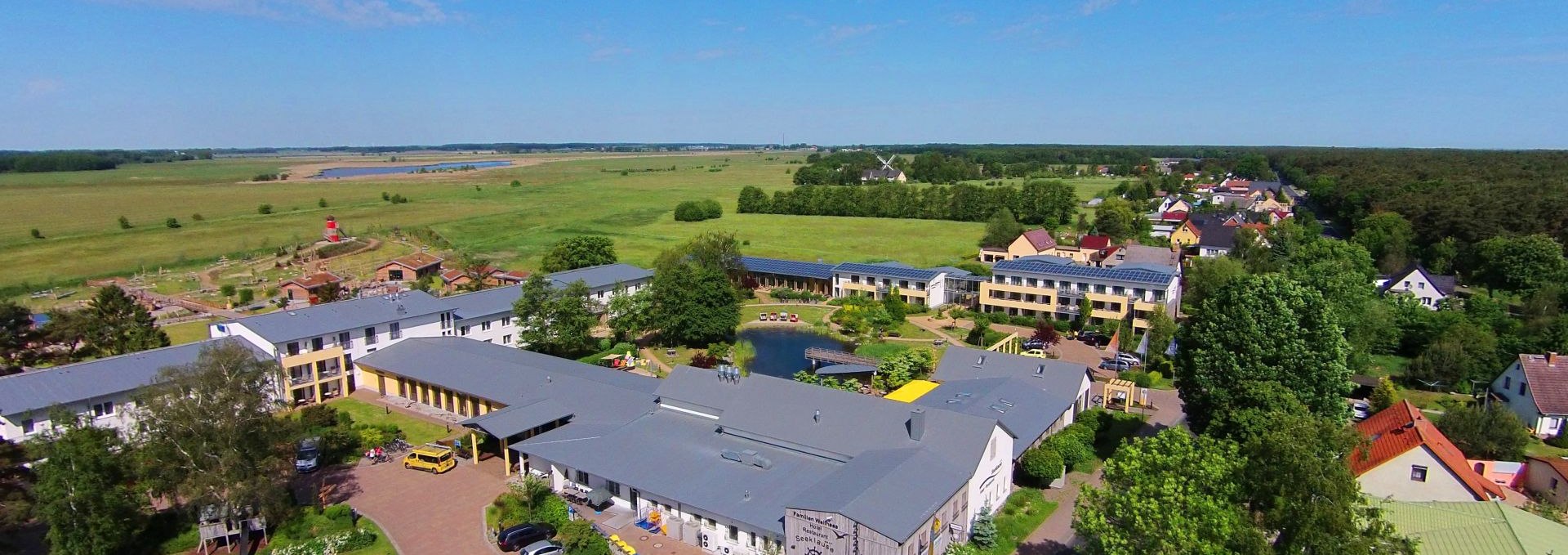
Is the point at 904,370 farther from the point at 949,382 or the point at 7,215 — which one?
the point at 7,215

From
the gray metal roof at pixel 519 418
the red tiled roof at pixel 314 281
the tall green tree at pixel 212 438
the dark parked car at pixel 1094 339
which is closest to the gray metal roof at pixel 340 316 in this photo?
the gray metal roof at pixel 519 418

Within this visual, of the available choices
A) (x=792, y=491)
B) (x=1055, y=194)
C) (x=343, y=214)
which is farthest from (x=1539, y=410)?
(x=343, y=214)

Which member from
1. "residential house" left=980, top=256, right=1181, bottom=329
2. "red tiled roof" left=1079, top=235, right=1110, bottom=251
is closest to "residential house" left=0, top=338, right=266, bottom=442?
"residential house" left=980, top=256, right=1181, bottom=329

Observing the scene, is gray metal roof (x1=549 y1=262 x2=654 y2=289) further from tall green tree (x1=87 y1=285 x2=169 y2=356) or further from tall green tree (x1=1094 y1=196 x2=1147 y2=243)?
tall green tree (x1=1094 y1=196 x2=1147 y2=243)

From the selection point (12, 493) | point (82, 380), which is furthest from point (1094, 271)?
point (82, 380)

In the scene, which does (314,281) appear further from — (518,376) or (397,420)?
(518,376)
